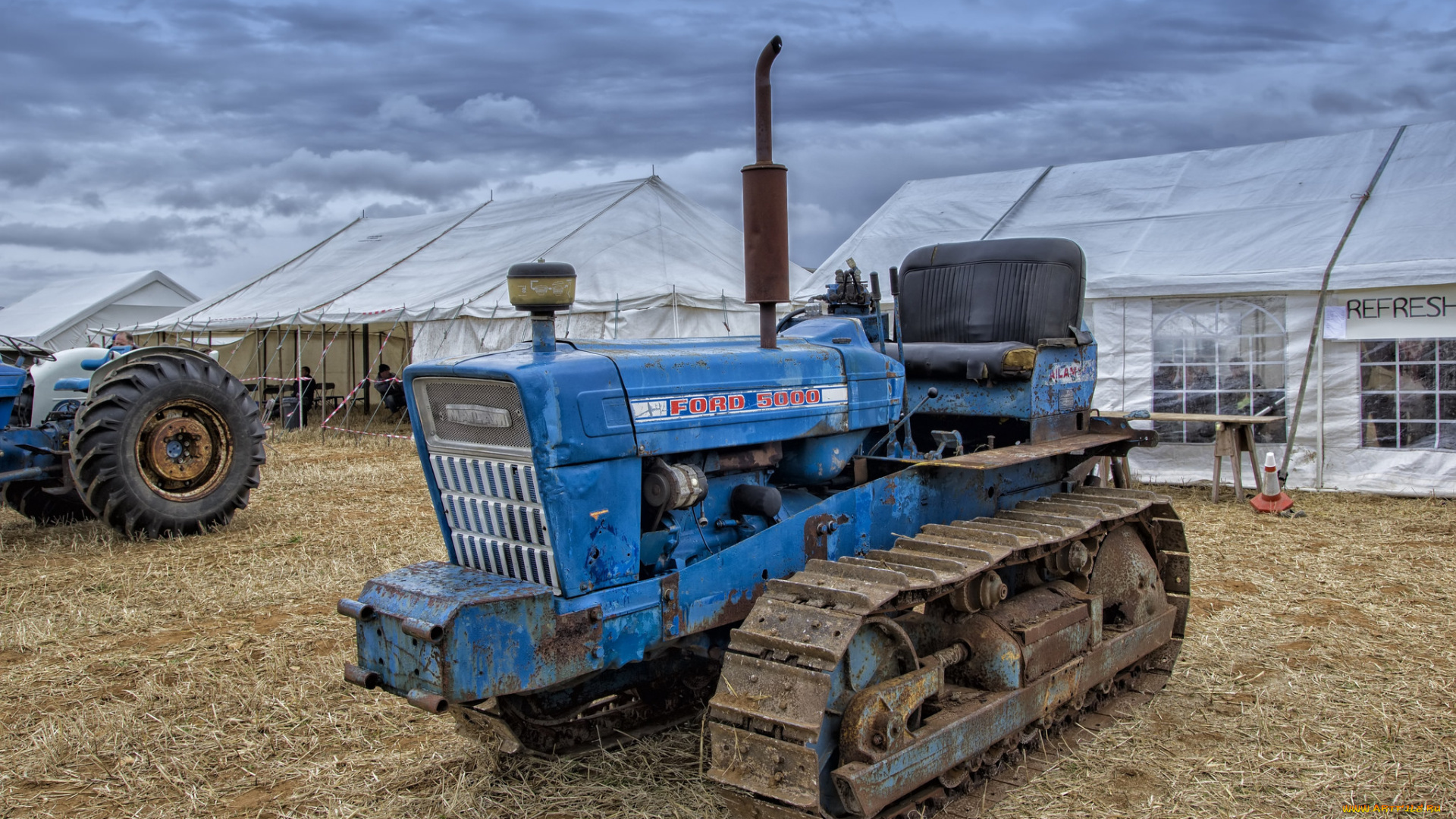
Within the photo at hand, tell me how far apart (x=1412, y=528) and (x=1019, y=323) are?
15.7 ft

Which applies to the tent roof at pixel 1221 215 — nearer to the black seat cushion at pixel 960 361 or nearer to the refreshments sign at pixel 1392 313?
the refreshments sign at pixel 1392 313

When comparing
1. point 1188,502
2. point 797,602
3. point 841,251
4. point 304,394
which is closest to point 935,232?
point 841,251

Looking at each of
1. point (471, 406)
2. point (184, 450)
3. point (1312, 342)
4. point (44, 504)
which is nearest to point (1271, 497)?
point (1312, 342)

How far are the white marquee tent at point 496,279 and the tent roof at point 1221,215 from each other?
2843mm

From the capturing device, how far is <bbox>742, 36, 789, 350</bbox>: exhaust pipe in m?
4.06

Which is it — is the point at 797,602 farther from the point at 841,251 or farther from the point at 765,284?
the point at 841,251

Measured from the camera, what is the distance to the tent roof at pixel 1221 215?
10016 millimetres

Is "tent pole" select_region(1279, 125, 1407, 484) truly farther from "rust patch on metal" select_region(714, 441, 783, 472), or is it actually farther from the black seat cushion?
"rust patch on metal" select_region(714, 441, 783, 472)

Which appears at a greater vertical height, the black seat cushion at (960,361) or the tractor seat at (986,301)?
the tractor seat at (986,301)

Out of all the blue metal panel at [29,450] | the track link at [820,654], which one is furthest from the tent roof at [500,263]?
the track link at [820,654]

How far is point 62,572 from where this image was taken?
24.0 feet

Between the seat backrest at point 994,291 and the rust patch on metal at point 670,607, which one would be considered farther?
the seat backrest at point 994,291

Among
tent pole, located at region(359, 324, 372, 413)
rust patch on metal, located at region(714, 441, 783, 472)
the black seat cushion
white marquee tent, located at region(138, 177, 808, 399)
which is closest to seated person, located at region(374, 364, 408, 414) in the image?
tent pole, located at region(359, 324, 372, 413)

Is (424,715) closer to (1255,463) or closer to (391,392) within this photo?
(1255,463)
